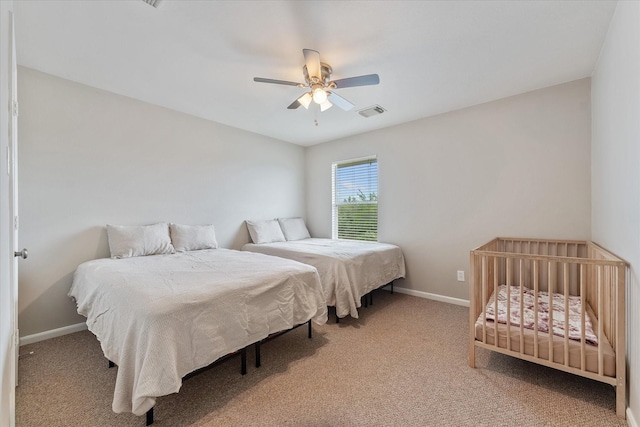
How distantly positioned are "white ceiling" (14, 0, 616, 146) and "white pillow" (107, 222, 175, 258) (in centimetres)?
148

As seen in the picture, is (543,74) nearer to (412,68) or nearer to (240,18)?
(412,68)

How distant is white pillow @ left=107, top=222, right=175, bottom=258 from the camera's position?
2.74 metres

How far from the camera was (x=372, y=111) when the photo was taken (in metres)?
3.31

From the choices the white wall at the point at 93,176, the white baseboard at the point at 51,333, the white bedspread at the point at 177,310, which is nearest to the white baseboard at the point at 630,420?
the white bedspread at the point at 177,310

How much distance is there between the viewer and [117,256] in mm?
2699

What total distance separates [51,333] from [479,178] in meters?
→ 4.75

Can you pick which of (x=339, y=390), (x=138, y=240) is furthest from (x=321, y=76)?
(x=138, y=240)

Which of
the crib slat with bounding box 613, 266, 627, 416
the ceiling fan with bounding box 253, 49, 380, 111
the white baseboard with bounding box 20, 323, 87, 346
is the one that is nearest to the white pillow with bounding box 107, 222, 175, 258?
the white baseboard with bounding box 20, 323, 87, 346

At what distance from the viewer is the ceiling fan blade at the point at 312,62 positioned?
1925 millimetres

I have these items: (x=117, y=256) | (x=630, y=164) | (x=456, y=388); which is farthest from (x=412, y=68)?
(x=117, y=256)

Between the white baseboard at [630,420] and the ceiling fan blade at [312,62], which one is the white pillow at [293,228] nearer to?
the ceiling fan blade at [312,62]

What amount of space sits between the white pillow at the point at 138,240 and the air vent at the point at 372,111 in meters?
2.77

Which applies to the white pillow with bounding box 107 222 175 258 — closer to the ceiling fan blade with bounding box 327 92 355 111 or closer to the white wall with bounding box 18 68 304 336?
the white wall with bounding box 18 68 304 336

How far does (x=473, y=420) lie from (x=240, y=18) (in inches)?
114
